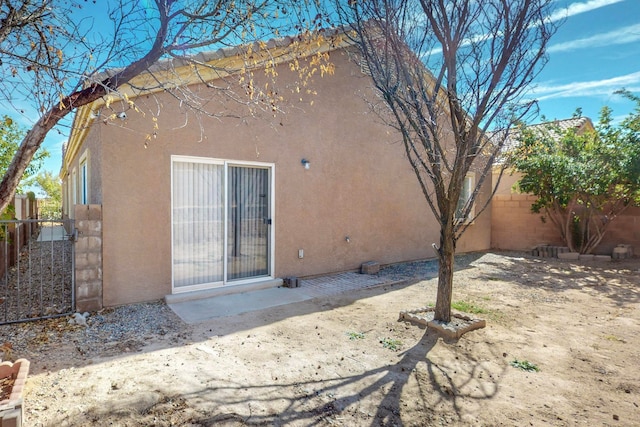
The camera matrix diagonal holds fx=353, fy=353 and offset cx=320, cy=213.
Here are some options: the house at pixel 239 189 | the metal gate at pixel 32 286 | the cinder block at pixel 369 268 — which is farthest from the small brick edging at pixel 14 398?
the cinder block at pixel 369 268

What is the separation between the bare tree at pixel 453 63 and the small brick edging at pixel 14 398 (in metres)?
5.01

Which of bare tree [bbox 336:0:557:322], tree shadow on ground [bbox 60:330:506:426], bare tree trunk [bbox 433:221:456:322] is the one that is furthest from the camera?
bare tree trunk [bbox 433:221:456:322]

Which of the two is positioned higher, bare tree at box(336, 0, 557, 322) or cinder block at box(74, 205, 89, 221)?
bare tree at box(336, 0, 557, 322)

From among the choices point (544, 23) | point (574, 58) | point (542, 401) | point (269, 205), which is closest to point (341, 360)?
point (542, 401)

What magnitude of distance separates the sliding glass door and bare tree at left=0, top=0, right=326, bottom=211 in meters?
2.46

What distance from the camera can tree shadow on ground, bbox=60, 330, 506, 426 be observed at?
3.24 m

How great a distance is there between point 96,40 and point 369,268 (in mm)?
7497

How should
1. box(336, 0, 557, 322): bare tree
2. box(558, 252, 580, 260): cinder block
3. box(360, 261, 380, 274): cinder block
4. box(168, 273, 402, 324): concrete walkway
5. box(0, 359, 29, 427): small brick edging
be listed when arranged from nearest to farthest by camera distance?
box(0, 359, 29, 427): small brick edging → box(336, 0, 557, 322): bare tree → box(168, 273, 402, 324): concrete walkway → box(360, 261, 380, 274): cinder block → box(558, 252, 580, 260): cinder block

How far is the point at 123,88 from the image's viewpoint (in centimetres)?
583

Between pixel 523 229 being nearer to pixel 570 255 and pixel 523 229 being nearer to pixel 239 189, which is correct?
pixel 570 255

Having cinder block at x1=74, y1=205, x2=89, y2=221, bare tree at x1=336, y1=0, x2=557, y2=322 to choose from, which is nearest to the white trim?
cinder block at x1=74, y1=205, x2=89, y2=221

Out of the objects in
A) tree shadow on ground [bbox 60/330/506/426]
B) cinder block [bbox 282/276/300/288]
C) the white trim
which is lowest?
tree shadow on ground [bbox 60/330/506/426]

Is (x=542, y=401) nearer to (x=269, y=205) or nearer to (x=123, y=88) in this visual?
(x=269, y=205)

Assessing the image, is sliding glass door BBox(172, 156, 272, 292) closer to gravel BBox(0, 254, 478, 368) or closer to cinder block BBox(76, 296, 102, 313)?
gravel BBox(0, 254, 478, 368)
